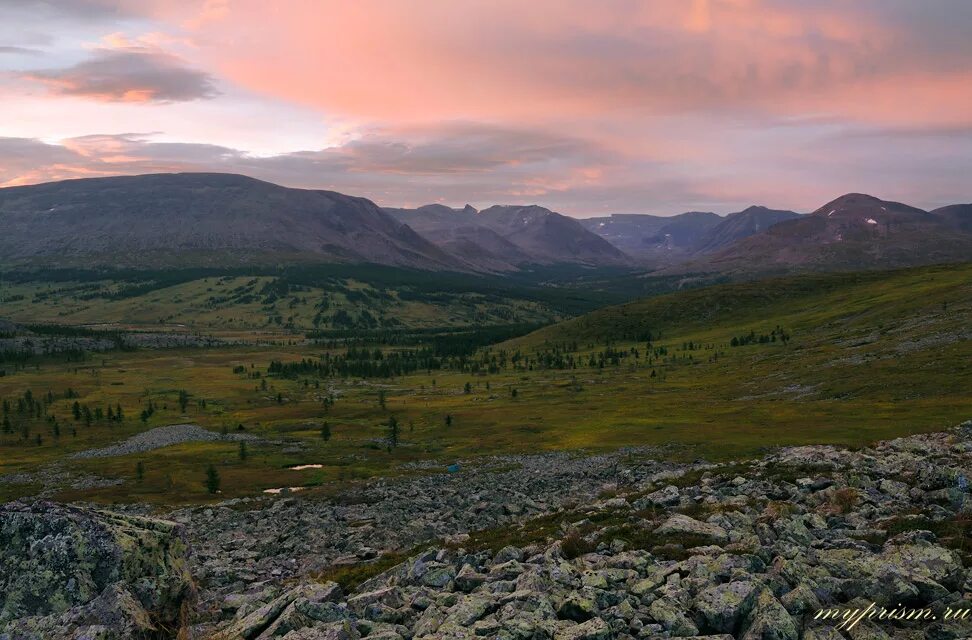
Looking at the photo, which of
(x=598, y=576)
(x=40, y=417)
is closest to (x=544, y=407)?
(x=598, y=576)

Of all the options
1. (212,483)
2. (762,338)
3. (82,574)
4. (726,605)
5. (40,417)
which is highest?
(726,605)

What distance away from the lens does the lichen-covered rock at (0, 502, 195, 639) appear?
19.6m

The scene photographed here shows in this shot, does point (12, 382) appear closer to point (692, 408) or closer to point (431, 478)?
point (431, 478)

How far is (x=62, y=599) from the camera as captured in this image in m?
20.4

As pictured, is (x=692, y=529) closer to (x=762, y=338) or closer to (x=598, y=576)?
(x=598, y=576)

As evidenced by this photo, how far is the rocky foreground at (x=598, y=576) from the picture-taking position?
57.0ft

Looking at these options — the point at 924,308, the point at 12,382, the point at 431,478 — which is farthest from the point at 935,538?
the point at 12,382

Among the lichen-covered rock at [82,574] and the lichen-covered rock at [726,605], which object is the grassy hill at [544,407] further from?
the lichen-covered rock at [726,605]

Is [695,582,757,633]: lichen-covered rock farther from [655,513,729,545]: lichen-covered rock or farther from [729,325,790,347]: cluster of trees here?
[729,325,790,347]: cluster of trees

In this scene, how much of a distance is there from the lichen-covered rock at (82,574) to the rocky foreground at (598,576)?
56 mm

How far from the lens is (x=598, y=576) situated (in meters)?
21.5

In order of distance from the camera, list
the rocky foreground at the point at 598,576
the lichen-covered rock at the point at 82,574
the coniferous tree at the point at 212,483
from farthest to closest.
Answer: the coniferous tree at the point at 212,483, the lichen-covered rock at the point at 82,574, the rocky foreground at the point at 598,576

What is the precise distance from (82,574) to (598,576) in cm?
1818

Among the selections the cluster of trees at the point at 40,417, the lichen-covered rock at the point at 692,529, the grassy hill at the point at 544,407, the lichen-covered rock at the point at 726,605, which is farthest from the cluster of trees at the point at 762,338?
the lichen-covered rock at the point at 726,605
